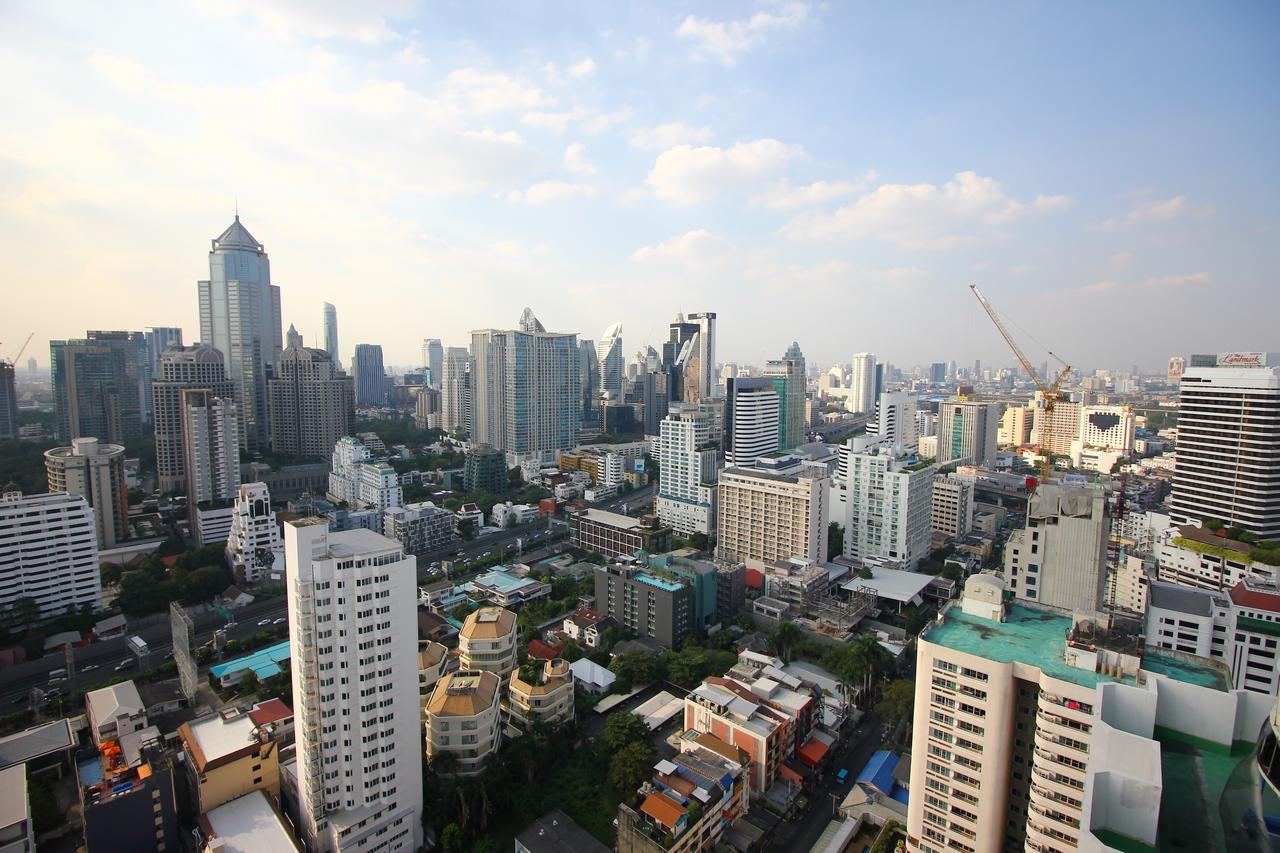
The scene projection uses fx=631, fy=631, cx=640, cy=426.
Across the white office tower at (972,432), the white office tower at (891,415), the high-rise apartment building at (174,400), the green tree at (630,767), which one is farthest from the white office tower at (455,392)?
the green tree at (630,767)

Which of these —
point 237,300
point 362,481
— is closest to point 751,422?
point 362,481

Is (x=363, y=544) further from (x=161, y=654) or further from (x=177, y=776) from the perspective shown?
(x=161, y=654)

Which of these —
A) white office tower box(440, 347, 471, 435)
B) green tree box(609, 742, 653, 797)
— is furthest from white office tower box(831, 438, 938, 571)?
white office tower box(440, 347, 471, 435)

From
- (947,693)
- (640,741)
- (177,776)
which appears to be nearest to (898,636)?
(640,741)

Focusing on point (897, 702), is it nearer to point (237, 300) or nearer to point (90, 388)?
point (90, 388)

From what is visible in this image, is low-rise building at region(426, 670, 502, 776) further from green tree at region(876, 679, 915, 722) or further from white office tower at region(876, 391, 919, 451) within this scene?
white office tower at region(876, 391, 919, 451)

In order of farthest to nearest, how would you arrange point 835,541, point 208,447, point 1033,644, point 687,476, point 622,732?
point 687,476 < point 208,447 < point 835,541 < point 622,732 < point 1033,644
